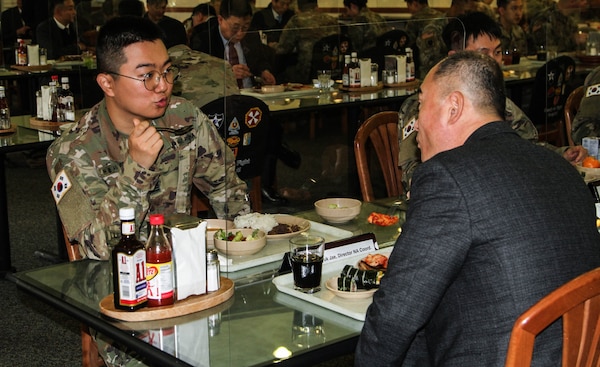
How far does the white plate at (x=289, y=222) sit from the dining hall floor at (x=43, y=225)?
0.84ft

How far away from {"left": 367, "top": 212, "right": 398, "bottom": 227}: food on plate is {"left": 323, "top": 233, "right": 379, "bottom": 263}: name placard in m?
0.30

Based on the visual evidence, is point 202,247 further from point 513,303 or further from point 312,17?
point 312,17

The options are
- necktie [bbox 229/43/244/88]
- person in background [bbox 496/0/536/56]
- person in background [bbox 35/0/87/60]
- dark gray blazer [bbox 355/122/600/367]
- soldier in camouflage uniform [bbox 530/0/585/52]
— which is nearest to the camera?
dark gray blazer [bbox 355/122/600/367]

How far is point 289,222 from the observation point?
247cm

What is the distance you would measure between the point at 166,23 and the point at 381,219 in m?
4.27

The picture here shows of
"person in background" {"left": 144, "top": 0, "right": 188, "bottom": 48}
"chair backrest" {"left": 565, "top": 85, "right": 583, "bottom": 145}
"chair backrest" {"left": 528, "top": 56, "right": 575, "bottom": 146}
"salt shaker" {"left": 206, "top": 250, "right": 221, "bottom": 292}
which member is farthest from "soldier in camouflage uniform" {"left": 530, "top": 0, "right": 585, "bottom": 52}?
"salt shaker" {"left": 206, "top": 250, "right": 221, "bottom": 292}

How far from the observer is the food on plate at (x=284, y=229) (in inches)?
92.0

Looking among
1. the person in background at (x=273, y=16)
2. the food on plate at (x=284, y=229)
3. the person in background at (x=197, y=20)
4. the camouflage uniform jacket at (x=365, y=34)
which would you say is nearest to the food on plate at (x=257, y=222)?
the food on plate at (x=284, y=229)

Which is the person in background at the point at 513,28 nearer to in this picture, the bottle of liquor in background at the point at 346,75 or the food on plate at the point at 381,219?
the bottle of liquor in background at the point at 346,75

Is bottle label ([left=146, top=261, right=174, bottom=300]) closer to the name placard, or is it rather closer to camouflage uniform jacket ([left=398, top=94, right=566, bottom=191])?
the name placard

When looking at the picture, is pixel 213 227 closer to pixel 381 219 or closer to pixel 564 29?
pixel 381 219

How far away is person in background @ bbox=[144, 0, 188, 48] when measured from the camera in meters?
5.99

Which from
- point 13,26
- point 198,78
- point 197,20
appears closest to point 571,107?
point 198,78

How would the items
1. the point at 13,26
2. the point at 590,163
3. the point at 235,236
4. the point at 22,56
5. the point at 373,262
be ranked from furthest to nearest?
the point at 13,26, the point at 22,56, the point at 590,163, the point at 235,236, the point at 373,262
